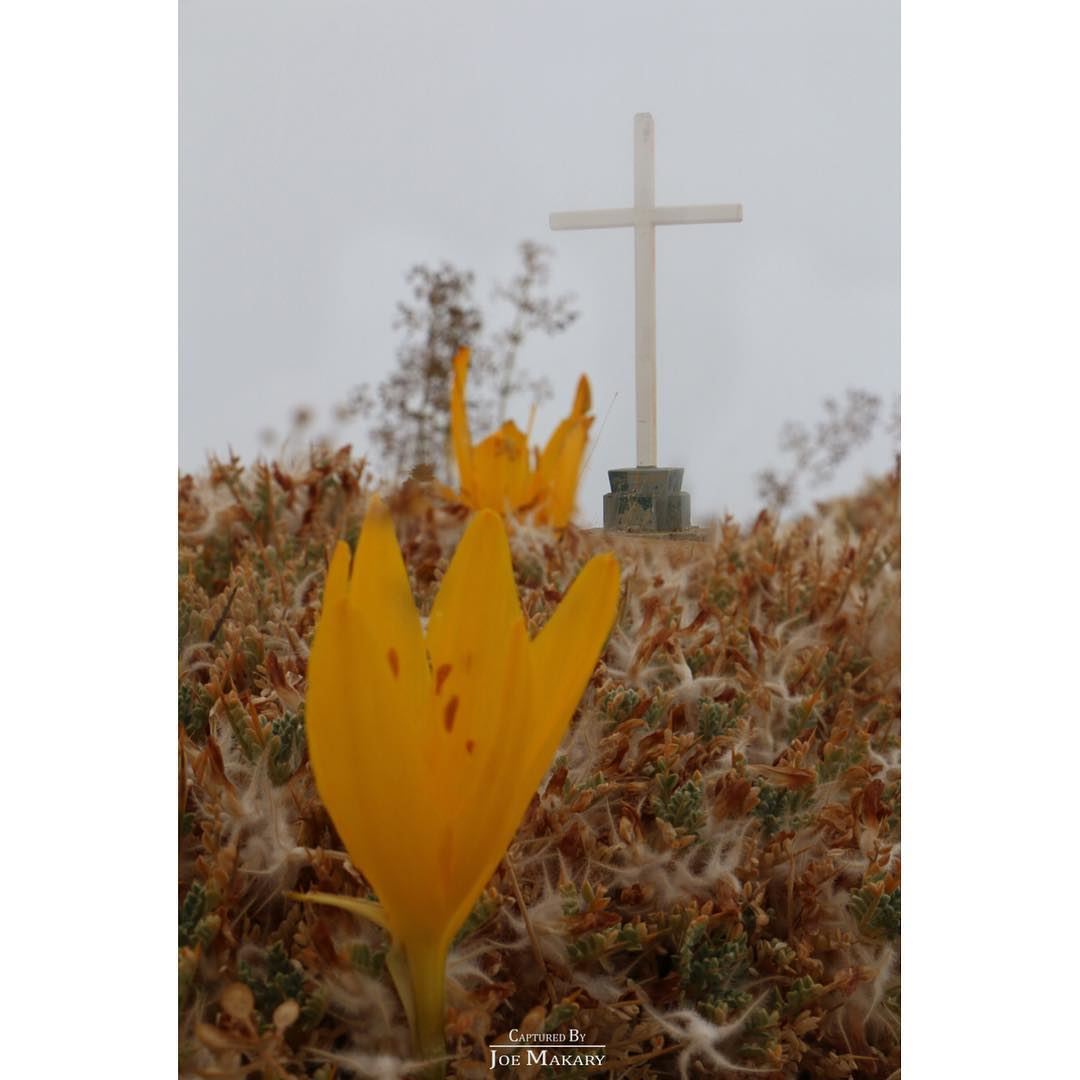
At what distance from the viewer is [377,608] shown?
134 centimetres

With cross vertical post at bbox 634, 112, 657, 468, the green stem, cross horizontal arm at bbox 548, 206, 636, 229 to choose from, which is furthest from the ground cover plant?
cross horizontal arm at bbox 548, 206, 636, 229

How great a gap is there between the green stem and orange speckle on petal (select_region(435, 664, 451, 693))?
26 cm

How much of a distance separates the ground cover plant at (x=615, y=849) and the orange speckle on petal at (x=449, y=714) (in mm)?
200

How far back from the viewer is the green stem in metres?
1.33

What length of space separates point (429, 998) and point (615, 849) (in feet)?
0.82

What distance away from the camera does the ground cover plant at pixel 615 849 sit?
137 centimetres

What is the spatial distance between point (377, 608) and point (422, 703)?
111mm

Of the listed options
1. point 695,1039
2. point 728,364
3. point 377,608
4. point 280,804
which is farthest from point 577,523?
point 695,1039

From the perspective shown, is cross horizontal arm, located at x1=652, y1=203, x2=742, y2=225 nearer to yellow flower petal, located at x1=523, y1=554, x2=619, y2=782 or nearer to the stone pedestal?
the stone pedestal

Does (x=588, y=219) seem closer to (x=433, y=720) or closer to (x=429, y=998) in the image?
(x=433, y=720)

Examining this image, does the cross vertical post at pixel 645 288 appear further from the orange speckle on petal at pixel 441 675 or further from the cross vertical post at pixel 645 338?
the orange speckle on petal at pixel 441 675

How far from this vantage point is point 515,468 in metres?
1.67

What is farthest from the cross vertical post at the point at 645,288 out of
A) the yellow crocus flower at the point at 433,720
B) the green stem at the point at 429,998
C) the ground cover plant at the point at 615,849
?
the green stem at the point at 429,998
